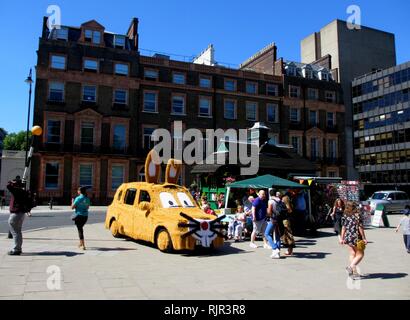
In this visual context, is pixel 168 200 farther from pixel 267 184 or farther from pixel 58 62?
pixel 58 62

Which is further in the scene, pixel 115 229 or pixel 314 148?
pixel 314 148

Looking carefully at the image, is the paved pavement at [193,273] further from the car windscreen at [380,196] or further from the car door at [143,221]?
the car windscreen at [380,196]

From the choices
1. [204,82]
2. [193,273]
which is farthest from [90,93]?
[193,273]

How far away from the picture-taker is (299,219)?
14.6 meters

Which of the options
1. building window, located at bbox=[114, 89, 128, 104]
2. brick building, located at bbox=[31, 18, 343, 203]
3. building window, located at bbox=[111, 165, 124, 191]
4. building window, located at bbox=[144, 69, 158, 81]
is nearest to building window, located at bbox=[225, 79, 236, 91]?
brick building, located at bbox=[31, 18, 343, 203]

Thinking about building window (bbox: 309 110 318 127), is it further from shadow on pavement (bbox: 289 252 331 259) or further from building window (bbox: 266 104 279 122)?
shadow on pavement (bbox: 289 252 331 259)

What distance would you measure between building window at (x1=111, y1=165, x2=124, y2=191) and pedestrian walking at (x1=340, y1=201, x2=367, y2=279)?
29.5m

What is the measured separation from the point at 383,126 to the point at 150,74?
41.0 m

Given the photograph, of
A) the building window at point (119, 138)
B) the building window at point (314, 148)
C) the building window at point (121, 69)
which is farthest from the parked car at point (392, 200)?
the building window at point (121, 69)

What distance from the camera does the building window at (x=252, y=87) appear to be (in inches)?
1643

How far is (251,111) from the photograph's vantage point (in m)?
41.8

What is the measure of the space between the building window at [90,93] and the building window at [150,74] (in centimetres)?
526

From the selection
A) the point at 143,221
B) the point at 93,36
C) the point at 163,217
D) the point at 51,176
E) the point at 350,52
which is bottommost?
the point at 143,221
